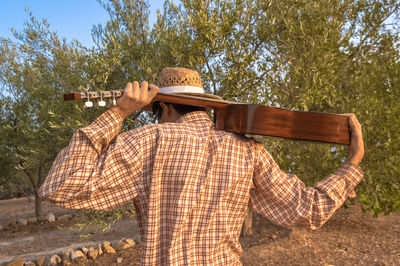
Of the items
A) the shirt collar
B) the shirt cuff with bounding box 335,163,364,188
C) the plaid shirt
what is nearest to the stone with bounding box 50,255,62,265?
the plaid shirt

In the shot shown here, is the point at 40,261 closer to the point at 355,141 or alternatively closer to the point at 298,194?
the point at 298,194

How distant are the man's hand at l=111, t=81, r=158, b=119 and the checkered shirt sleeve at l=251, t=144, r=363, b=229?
0.76 m

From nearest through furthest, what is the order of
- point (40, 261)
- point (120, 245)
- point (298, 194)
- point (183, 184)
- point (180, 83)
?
point (183, 184), point (298, 194), point (180, 83), point (40, 261), point (120, 245)

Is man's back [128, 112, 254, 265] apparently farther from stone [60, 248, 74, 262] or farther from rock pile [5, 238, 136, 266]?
stone [60, 248, 74, 262]

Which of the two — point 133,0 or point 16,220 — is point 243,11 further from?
point 16,220

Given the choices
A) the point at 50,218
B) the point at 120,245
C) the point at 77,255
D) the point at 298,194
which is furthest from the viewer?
the point at 50,218

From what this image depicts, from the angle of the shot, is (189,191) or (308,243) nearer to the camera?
(189,191)

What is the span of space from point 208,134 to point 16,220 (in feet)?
49.9

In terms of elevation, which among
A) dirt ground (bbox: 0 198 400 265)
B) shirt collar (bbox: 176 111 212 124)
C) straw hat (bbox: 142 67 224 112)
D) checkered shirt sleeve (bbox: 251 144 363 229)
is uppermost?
straw hat (bbox: 142 67 224 112)

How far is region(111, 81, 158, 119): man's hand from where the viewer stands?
1.73 m

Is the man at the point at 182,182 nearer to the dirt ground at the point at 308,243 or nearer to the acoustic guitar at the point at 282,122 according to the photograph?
the acoustic guitar at the point at 282,122

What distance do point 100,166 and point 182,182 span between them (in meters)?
0.44

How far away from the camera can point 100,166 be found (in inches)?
65.5

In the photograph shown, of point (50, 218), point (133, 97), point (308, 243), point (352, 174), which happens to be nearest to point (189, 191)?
point (133, 97)
